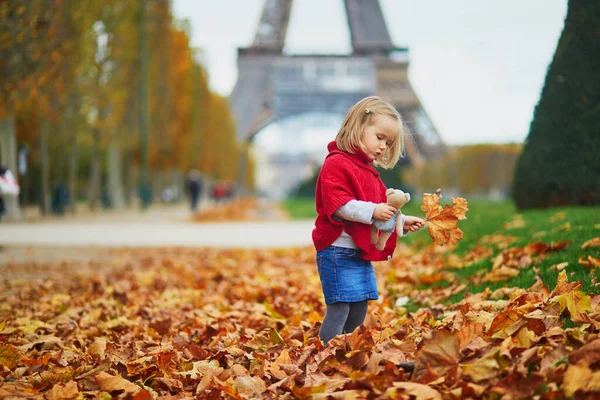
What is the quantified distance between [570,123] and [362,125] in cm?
548

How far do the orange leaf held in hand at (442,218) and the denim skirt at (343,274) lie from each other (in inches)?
15.1

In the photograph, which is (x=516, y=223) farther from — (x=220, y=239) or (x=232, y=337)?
(x=220, y=239)

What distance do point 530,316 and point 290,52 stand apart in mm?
37177

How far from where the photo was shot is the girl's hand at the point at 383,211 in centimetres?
339

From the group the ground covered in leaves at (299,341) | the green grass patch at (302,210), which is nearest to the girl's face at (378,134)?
the ground covered in leaves at (299,341)

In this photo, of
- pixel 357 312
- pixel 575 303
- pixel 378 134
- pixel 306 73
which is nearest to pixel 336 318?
pixel 357 312

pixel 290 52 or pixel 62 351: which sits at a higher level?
pixel 290 52

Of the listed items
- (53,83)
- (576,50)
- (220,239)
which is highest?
(53,83)

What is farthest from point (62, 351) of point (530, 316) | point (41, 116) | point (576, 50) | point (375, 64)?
point (375, 64)

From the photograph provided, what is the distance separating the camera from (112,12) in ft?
77.5

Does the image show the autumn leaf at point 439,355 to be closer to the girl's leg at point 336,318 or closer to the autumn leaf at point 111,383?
the girl's leg at point 336,318

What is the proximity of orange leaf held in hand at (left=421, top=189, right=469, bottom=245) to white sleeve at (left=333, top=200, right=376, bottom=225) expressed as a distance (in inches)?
10.3

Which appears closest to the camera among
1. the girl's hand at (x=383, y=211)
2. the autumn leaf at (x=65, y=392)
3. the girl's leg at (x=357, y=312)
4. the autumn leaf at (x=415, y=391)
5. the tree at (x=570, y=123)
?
the autumn leaf at (x=415, y=391)

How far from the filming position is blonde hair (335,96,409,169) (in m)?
3.59
